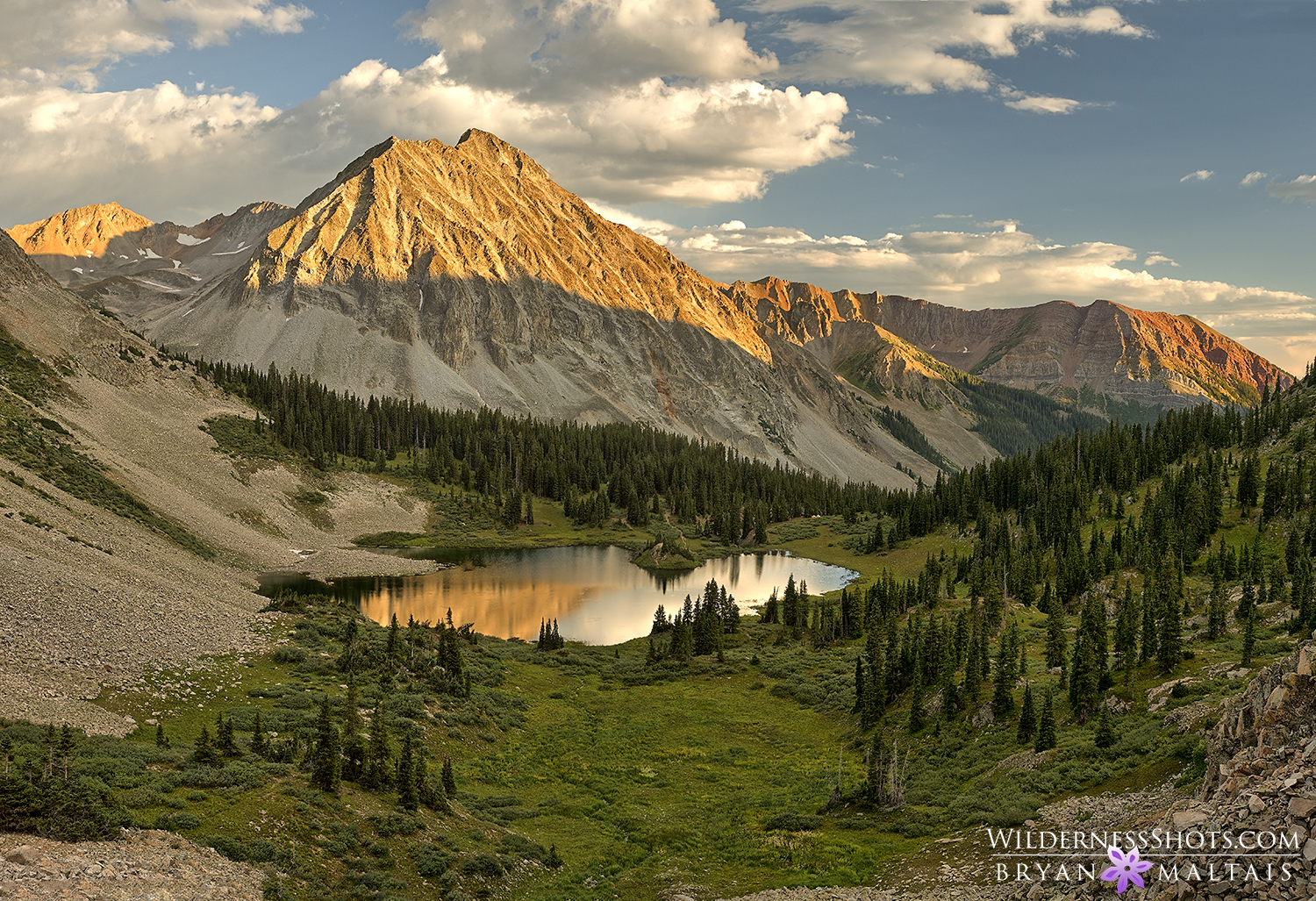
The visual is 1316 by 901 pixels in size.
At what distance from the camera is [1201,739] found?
28.5 m

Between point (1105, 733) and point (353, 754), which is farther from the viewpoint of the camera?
point (1105, 733)

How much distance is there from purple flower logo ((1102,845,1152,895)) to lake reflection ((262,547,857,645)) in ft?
236

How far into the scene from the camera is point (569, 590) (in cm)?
11569

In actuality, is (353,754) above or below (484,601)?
above

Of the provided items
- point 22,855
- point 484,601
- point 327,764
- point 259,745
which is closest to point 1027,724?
point 327,764

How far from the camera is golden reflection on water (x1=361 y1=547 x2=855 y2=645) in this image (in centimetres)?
9419

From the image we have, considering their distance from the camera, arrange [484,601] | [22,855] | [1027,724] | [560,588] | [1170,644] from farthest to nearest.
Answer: [560,588] < [484,601] < [1170,644] < [1027,724] < [22,855]

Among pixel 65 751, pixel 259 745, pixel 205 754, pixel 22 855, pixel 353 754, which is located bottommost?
pixel 259 745

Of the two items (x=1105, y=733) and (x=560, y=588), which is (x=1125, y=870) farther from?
(x=560, y=588)

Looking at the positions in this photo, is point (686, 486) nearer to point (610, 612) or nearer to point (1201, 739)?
point (610, 612)

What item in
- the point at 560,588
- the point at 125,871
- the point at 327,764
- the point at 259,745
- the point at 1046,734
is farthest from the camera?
the point at 560,588

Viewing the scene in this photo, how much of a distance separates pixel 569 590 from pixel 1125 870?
100059 millimetres

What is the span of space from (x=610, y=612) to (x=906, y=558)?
63.7 meters

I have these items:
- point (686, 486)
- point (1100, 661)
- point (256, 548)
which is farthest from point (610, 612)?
point (686, 486)
